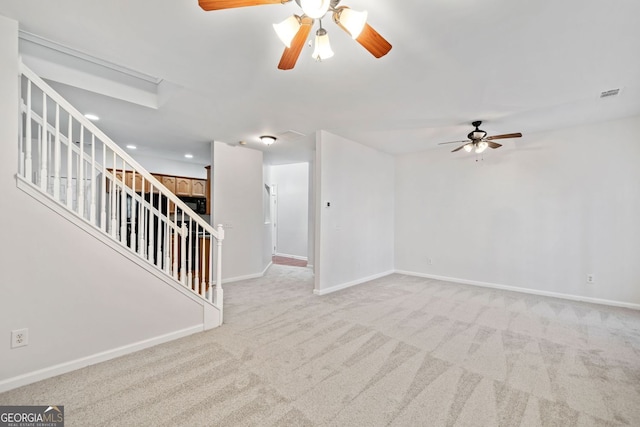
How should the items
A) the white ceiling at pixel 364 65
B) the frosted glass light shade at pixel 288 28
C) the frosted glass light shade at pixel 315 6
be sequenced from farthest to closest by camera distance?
the white ceiling at pixel 364 65
the frosted glass light shade at pixel 288 28
the frosted glass light shade at pixel 315 6

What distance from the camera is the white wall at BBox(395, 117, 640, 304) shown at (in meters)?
3.92

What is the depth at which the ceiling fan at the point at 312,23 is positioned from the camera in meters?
1.41

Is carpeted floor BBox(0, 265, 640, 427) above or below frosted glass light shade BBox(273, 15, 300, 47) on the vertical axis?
below

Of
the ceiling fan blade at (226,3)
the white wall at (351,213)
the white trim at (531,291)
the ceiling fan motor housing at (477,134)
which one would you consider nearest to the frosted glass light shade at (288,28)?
the ceiling fan blade at (226,3)

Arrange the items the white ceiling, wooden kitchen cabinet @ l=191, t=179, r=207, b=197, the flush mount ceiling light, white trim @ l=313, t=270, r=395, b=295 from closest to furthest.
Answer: the white ceiling, white trim @ l=313, t=270, r=395, b=295, the flush mount ceiling light, wooden kitchen cabinet @ l=191, t=179, r=207, b=197

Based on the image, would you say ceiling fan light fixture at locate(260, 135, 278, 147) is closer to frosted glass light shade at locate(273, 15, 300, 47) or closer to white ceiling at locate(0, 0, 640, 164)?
white ceiling at locate(0, 0, 640, 164)

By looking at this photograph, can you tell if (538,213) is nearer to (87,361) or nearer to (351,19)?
(351,19)

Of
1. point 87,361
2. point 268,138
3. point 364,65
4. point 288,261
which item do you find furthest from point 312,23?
point 288,261

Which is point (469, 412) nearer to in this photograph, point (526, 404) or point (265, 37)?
point (526, 404)

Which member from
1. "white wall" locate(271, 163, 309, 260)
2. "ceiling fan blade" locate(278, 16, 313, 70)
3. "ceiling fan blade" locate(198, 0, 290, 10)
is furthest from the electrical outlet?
"white wall" locate(271, 163, 309, 260)

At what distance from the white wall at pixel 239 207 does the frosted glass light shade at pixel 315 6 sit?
407 cm

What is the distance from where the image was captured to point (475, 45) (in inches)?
85.1

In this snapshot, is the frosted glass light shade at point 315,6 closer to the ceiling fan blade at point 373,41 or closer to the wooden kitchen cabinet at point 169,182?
the ceiling fan blade at point 373,41

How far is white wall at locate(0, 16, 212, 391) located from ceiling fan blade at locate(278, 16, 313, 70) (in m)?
1.99
